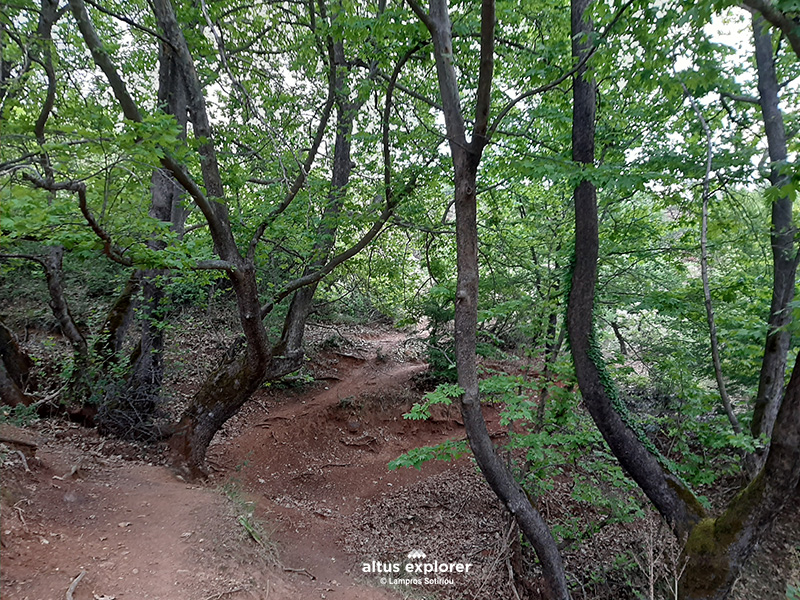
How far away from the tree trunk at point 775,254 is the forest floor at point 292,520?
1430 mm

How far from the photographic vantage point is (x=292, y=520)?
19.4ft

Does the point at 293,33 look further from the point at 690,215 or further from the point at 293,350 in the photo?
the point at 690,215

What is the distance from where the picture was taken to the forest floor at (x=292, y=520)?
3.38 meters

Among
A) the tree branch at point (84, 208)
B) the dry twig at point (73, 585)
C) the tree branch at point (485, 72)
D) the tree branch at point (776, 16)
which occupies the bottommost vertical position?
the dry twig at point (73, 585)

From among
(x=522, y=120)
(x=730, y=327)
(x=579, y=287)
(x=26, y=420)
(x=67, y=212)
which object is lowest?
(x=26, y=420)

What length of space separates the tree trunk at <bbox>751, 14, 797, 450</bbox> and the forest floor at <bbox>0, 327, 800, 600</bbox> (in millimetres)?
1430

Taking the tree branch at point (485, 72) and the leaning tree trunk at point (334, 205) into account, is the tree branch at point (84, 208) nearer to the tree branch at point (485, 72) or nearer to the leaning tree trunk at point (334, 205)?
the leaning tree trunk at point (334, 205)

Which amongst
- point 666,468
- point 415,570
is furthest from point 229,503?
point 666,468

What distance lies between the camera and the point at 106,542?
3.62m

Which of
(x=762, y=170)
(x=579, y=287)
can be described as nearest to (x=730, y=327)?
(x=762, y=170)

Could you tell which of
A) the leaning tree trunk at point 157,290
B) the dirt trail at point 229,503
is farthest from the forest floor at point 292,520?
the leaning tree trunk at point 157,290

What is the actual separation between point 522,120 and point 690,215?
293cm

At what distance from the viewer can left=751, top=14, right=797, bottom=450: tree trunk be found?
4.97m

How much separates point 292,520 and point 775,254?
743cm
